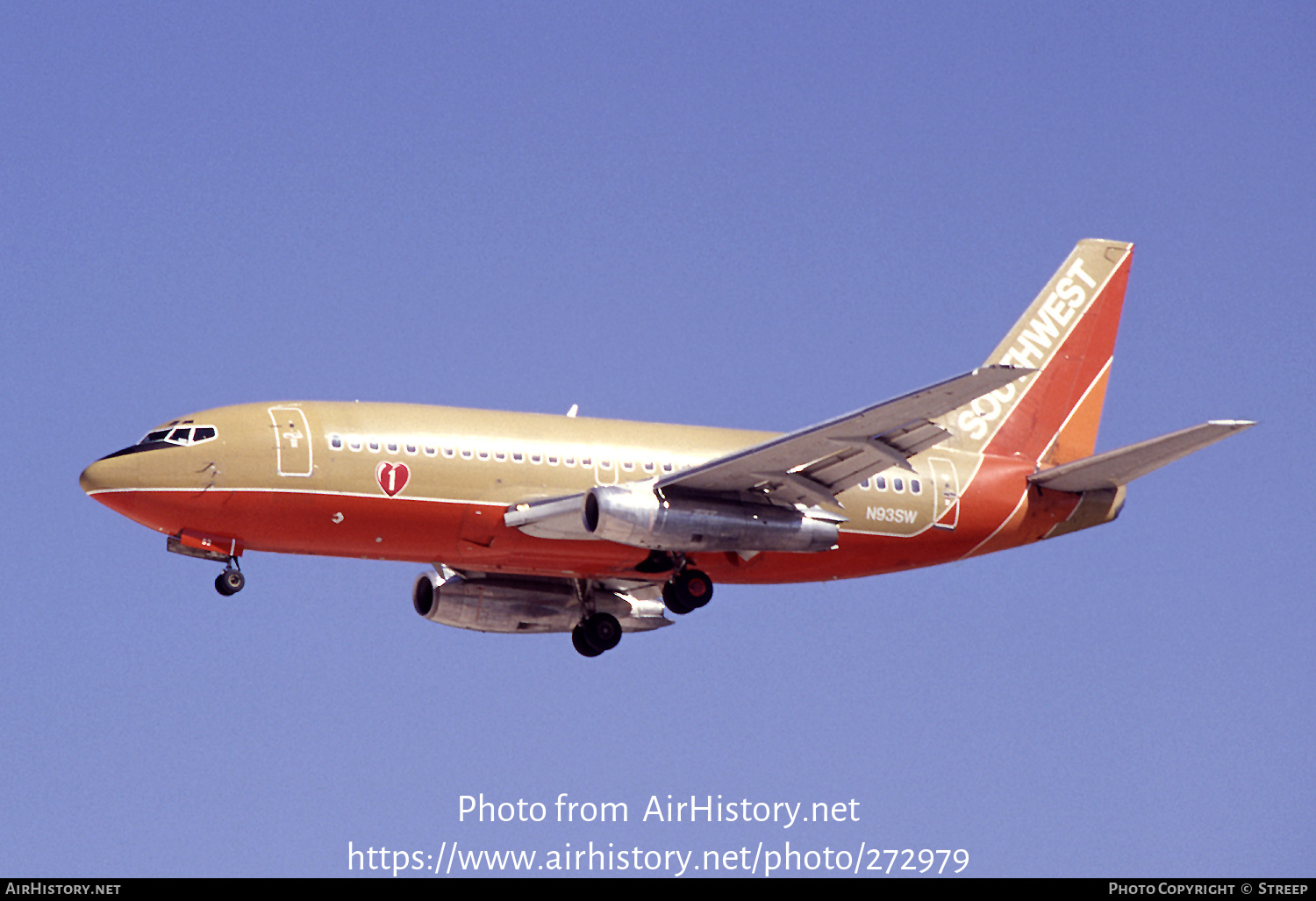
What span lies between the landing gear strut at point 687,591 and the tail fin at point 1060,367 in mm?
8738

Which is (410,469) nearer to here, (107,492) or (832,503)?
(107,492)

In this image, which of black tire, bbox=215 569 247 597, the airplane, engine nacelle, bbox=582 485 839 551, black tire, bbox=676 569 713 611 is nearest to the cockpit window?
the airplane

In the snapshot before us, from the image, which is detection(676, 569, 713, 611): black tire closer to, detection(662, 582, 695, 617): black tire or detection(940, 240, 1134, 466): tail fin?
detection(662, 582, 695, 617): black tire

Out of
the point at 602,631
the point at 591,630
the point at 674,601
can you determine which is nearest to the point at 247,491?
the point at 674,601

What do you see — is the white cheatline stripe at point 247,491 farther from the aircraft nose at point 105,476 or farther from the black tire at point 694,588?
the black tire at point 694,588

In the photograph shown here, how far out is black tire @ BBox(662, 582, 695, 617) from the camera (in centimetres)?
4750

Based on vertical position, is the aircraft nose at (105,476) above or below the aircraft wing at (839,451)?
below

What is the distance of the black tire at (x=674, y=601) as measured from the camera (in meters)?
47.5

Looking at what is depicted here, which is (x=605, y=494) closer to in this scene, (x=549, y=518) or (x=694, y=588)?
(x=549, y=518)

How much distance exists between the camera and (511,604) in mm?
51688

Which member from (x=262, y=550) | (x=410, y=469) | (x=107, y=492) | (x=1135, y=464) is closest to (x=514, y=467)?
(x=410, y=469)

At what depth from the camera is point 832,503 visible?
46188mm

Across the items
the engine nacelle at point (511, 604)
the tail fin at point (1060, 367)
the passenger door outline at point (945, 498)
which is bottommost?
the engine nacelle at point (511, 604)

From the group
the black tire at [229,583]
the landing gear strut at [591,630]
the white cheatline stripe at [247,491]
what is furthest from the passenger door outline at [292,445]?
the landing gear strut at [591,630]
